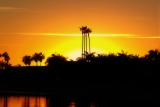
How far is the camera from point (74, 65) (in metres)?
115

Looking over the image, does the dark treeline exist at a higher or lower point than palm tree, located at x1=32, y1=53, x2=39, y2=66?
lower

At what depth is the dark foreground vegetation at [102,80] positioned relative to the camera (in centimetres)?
9381

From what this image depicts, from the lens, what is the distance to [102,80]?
107m

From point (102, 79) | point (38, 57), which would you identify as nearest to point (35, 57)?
point (38, 57)

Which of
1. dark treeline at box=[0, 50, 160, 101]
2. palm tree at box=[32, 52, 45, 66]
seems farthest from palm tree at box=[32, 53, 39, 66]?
dark treeline at box=[0, 50, 160, 101]

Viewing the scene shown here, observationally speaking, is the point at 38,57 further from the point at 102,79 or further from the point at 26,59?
the point at 102,79

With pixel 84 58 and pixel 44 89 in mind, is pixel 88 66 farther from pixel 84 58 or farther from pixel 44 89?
pixel 84 58

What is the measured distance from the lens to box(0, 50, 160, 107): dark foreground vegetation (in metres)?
93.8

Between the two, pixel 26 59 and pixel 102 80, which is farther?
pixel 26 59

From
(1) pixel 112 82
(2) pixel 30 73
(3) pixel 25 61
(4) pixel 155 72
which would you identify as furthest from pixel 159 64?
(3) pixel 25 61

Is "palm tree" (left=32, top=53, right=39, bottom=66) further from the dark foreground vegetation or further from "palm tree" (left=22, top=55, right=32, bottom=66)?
the dark foreground vegetation

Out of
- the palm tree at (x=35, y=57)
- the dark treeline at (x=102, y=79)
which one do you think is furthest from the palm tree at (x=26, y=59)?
the dark treeline at (x=102, y=79)

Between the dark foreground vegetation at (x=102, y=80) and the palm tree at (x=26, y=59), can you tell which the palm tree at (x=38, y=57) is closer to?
the palm tree at (x=26, y=59)

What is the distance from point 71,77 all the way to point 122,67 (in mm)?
12260
